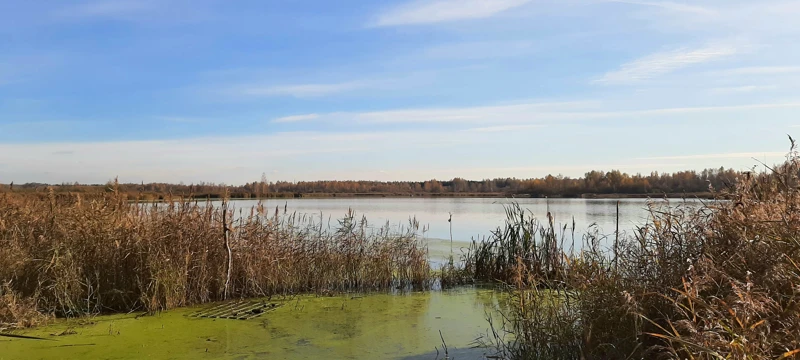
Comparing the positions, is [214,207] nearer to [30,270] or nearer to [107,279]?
[107,279]

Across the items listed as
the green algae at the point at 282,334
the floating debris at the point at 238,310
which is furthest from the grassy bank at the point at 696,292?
the floating debris at the point at 238,310

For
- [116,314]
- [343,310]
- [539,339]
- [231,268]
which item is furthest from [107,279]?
[539,339]

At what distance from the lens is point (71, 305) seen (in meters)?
5.70

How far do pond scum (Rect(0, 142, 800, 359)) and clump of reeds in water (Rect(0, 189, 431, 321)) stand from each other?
0.02 m

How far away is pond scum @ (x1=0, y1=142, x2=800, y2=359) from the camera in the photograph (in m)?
2.69

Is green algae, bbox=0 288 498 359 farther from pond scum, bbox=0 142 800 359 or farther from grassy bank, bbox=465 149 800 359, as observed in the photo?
grassy bank, bbox=465 149 800 359

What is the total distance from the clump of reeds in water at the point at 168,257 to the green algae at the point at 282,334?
0.36 meters

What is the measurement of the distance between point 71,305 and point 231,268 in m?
1.75

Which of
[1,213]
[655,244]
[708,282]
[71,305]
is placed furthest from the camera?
[1,213]

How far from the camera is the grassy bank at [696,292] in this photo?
2.44 m

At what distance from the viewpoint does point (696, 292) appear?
2566 mm

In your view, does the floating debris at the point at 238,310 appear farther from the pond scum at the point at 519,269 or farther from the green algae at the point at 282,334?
the pond scum at the point at 519,269

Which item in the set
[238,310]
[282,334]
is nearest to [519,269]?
[282,334]

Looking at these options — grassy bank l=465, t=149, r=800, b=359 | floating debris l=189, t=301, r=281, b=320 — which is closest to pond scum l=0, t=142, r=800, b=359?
grassy bank l=465, t=149, r=800, b=359
